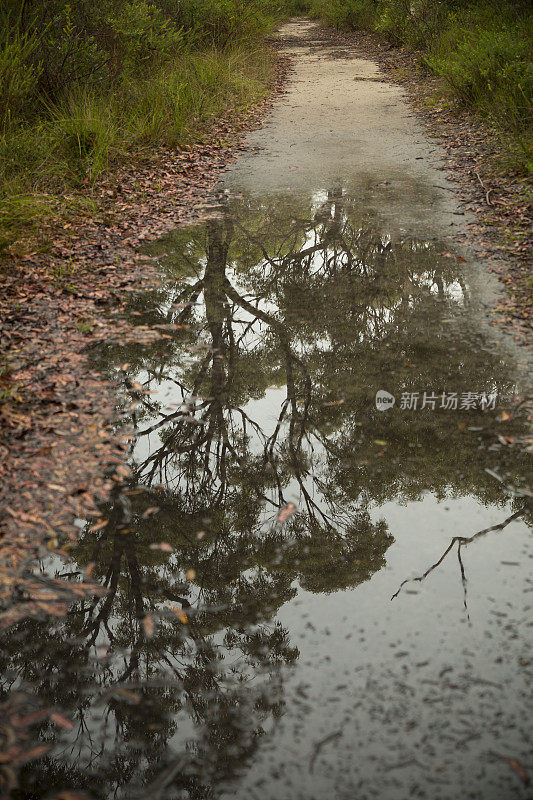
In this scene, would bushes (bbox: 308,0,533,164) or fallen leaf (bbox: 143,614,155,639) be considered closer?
fallen leaf (bbox: 143,614,155,639)

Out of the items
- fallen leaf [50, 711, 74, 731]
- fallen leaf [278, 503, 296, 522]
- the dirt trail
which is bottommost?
fallen leaf [50, 711, 74, 731]

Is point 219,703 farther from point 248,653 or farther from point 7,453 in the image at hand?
point 7,453

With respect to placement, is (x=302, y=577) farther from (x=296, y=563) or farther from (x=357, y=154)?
(x=357, y=154)

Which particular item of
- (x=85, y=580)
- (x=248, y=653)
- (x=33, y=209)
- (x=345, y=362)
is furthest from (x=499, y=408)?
(x=33, y=209)

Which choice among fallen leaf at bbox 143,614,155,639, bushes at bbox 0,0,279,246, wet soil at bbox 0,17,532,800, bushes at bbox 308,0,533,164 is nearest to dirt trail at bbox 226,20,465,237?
bushes at bbox 308,0,533,164

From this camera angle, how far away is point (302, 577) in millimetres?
2793

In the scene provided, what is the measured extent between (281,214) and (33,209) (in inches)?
97.1

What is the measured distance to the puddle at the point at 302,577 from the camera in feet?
6.75

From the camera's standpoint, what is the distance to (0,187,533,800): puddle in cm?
206

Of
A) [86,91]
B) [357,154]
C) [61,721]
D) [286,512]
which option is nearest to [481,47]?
[357,154]

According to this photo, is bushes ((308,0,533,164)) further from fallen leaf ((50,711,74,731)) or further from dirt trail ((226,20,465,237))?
fallen leaf ((50,711,74,731))

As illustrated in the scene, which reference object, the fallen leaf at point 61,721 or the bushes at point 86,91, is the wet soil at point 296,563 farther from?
the bushes at point 86,91

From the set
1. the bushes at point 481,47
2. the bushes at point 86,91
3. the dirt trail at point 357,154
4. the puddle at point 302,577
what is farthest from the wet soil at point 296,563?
the bushes at point 481,47

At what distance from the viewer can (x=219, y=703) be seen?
2.27 metres
